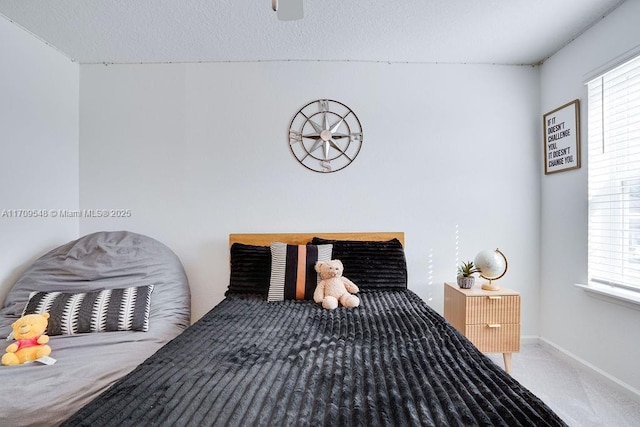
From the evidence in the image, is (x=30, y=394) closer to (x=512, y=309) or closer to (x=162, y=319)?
(x=162, y=319)

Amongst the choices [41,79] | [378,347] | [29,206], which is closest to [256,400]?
[378,347]

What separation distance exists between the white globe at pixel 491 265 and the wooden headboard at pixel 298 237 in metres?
0.61

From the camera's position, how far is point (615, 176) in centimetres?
201

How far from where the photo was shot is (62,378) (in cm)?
132

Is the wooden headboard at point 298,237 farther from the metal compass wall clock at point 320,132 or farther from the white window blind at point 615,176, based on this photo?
the white window blind at point 615,176

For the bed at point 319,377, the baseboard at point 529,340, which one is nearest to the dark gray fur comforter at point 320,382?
the bed at point 319,377

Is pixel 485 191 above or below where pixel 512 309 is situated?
above

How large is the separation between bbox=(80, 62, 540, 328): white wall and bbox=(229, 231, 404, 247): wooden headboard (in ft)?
0.21

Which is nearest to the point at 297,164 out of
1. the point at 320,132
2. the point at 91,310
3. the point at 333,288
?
the point at 320,132

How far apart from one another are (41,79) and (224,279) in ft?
6.71

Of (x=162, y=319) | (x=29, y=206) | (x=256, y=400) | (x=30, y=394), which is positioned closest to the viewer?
(x=256, y=400)

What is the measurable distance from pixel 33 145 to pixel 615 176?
159 inches

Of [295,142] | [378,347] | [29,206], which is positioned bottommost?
[378,347]

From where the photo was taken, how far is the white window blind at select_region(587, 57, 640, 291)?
188 cm
